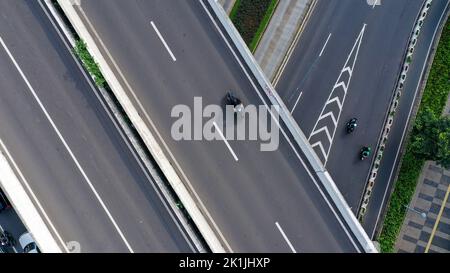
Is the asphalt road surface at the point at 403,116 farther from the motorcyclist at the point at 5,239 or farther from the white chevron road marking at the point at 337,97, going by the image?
the motorcyclist at the point at 5,239

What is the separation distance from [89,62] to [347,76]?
29575 millimetres

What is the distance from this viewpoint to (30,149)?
35.8m

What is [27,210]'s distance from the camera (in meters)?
35.0

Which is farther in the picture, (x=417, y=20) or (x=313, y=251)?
(x=417, y=20)

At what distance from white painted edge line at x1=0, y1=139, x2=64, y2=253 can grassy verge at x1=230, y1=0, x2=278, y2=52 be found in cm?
2958

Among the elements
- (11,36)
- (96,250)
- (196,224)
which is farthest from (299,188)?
(11,36)

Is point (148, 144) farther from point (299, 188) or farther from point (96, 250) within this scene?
point (299, 188)

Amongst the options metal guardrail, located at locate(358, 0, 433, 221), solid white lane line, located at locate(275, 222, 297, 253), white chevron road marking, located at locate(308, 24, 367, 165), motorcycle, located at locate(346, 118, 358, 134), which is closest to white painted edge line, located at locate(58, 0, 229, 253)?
solid white lane line, located at locate(275, 222, 297, 253)

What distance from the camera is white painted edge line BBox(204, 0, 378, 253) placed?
→ 35938mm

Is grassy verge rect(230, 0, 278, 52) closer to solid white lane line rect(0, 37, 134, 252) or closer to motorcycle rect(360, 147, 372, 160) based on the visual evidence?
motorcycle rect(360, 147, 372, 160)

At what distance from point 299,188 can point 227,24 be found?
57.3ft

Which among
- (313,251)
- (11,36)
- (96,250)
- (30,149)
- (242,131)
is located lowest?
(313,251)

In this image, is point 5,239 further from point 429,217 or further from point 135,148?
point 429,217

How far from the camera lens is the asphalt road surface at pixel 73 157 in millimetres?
35656
